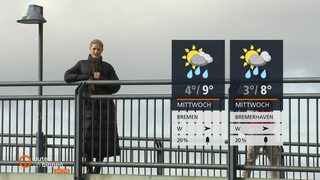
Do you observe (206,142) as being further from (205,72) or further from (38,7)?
(38,7)

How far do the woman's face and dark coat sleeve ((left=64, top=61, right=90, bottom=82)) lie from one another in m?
0.29

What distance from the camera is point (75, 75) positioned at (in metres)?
13.5

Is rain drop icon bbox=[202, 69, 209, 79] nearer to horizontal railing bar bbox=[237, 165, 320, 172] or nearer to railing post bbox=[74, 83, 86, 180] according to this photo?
railing post bbox=[74, 83, 86, 180]

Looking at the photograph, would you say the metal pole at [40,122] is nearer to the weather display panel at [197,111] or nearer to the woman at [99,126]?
the woman at [99,126]

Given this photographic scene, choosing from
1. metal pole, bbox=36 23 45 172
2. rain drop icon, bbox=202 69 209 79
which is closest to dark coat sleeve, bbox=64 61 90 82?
metal pole, bbox=36 23 45 172

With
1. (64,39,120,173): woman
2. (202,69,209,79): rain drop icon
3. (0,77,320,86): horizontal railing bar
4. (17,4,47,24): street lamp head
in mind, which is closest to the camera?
(0,77,320,86): horizontal railing bar

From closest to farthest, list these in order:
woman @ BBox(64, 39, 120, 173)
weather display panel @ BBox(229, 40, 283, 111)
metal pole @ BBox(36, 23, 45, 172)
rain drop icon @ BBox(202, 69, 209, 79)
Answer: weather display panel @ BBox(229, 40, 283, 111) < woman @ BBox(64, 39, 120, 173) < rain drop icon @ BBox(202, 69, 209, 79) < metal pole @ BBox(36, 23, 45, 172)

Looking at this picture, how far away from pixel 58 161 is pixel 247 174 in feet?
8.76

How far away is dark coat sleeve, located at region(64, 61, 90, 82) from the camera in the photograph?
531 inches

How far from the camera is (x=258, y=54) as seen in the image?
47.8 feet

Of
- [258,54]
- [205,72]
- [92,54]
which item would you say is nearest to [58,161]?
[92,54]

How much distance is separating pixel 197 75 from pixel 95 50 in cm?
156

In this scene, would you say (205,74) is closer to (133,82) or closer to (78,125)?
(133,82)

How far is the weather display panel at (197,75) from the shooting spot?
41.6ft
